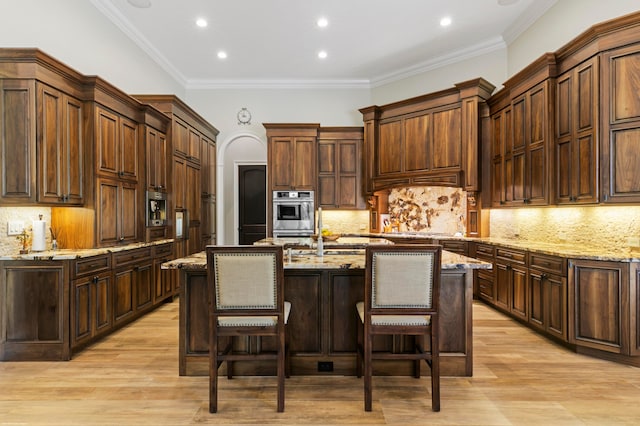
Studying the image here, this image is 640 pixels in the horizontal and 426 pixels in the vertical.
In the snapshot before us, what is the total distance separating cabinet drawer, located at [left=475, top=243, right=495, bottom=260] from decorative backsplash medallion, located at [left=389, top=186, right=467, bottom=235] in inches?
35.2

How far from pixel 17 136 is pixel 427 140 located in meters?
4.98

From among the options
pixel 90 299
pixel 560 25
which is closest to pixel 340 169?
pixel 560 25

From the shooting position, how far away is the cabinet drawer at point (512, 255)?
12.3 ft

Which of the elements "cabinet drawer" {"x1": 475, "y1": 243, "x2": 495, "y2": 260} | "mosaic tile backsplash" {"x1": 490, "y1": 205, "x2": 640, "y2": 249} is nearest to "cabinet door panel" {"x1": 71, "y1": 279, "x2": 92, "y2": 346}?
"cabinet drawer" {"x1": 475, "y1": 243, "x2": 495, "y2": 260}

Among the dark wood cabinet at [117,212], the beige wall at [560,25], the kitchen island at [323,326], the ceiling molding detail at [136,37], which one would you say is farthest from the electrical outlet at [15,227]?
the beige wall at [560,25]

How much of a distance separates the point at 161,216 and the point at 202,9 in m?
2.71

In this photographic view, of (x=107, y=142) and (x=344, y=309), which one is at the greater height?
(x=107, y=142)

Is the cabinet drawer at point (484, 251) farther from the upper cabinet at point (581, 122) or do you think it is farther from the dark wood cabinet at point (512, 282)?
the upper cabinet at point (581, 122)

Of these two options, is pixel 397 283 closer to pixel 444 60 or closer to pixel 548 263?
pixel 548 263

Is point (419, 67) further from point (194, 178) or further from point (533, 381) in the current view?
point (533, 381)

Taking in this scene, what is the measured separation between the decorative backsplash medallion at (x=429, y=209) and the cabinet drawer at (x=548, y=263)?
1985mm

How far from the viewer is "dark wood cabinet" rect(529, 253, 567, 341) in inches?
124

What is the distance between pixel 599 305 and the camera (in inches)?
116

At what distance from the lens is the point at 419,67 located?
5.94 m
